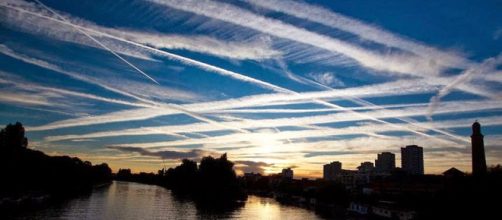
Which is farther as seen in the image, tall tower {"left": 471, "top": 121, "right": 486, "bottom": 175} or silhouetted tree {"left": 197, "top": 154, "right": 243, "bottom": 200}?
silhouetted tree {"left": 197, "top": 154, "right": 243, "bottom": 200}

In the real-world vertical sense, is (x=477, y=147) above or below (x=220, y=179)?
above

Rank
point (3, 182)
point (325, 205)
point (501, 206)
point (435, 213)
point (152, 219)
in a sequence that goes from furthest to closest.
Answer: point (325, 205) < point (3, 182) < point (152, 219) < point (435, 213) < point (501, 206)

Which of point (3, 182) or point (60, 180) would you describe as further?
point (60, 180)

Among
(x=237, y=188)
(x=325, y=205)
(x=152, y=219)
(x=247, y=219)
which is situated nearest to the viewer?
(x=152, y=219)

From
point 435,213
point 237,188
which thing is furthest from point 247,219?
point 237,188

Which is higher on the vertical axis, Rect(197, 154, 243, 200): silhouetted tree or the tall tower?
the tall tower

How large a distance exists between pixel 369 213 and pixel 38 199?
288 feet

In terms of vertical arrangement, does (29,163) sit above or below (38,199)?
above

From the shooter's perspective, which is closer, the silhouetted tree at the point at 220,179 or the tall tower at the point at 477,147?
the tall tower at the point at 477,147

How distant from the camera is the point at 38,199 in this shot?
11025 centimetres

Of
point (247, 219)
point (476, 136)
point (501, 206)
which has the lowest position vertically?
point (247, 219)

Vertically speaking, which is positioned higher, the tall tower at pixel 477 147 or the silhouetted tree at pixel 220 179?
the tall tower at pixel 477 147

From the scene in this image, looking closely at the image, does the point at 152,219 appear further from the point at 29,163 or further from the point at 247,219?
the point at 29,163

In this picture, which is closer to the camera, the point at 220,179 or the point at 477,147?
the point at 477,147
